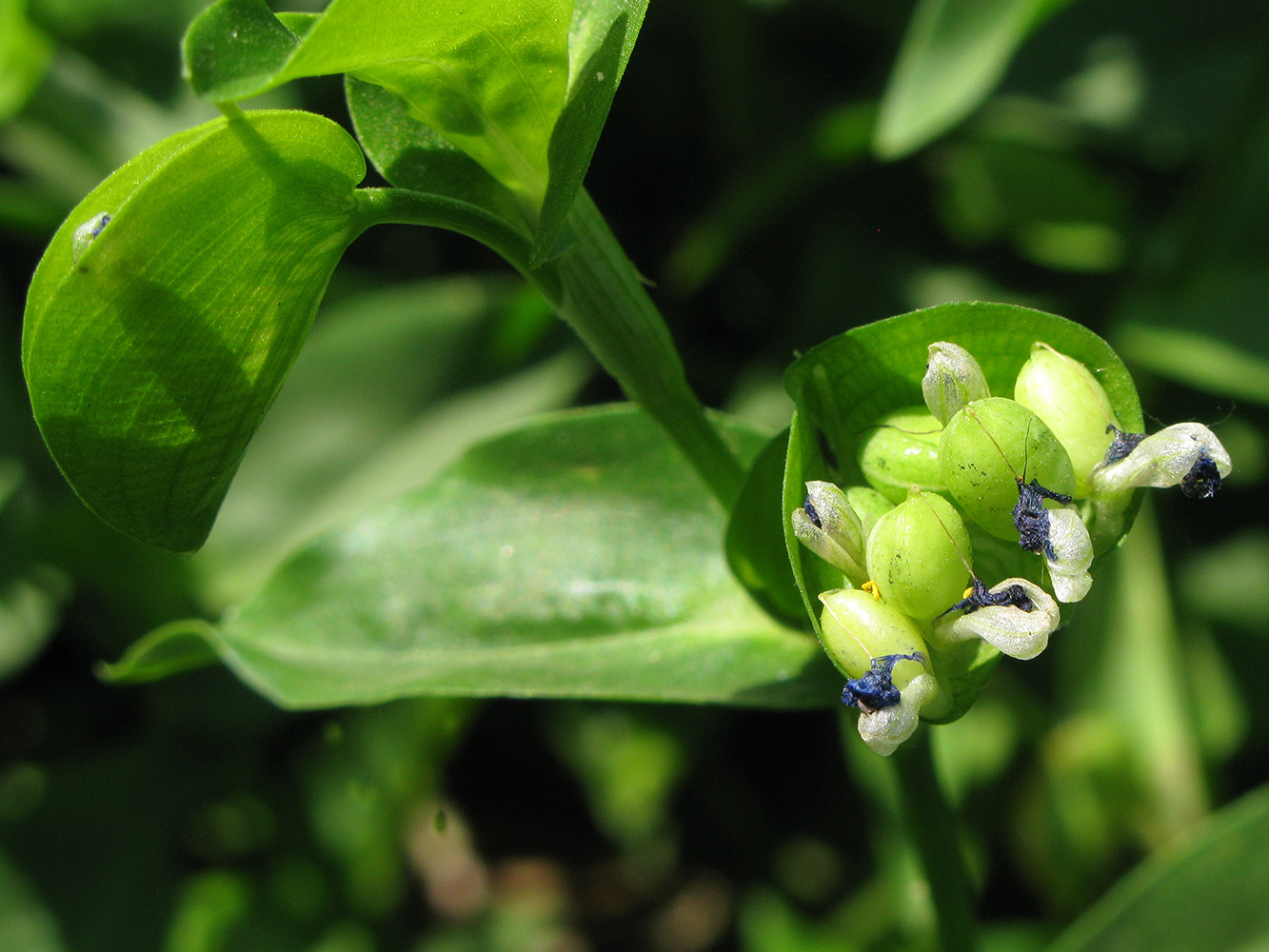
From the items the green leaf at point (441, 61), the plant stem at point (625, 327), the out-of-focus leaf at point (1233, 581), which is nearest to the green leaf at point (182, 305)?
the green leaf at point (441, 61)

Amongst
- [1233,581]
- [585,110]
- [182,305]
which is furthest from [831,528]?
[1233,581]

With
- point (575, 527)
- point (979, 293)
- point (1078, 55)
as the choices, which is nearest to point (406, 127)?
point (575, 527)

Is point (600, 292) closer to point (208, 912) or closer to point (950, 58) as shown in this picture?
point (950, 58)

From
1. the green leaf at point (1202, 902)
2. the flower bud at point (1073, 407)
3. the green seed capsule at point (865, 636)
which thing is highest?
the flower bud at point (1073, 407)

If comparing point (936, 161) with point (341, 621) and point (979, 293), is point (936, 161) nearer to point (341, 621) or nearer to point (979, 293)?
point (979, 293)

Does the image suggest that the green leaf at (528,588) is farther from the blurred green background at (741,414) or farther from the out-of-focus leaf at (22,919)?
the out-of-focus leaf at (22,919)

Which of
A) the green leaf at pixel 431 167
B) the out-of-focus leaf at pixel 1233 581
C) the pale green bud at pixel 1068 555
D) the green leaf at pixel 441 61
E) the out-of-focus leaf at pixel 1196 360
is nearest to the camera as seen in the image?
the green leaf at pixel 441 61

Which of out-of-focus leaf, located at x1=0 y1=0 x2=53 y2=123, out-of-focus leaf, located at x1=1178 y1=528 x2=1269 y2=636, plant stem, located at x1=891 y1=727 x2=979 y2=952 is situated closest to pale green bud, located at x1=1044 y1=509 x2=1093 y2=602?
plant stem, located at x1=891 y1=727 x2=979 y2=952
